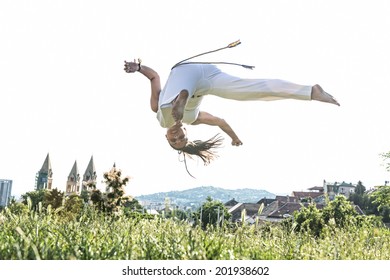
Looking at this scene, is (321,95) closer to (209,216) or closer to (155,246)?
(209,216)

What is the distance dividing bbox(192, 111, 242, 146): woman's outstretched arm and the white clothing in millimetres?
743

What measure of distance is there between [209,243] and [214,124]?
2.21 m

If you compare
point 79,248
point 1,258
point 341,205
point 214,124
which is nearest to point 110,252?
point 79,248

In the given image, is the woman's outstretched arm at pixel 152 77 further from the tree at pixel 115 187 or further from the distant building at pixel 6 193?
the tree at pixel 115 187

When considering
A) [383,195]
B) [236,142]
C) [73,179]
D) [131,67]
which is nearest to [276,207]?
[383,195]

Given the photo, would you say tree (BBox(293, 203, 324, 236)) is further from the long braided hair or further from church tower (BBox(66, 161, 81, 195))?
church tower (BBox(66, 161, 81, 195))

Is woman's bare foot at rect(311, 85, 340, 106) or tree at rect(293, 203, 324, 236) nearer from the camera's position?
woman's bare foot at rect(311, 85, 340, 106)

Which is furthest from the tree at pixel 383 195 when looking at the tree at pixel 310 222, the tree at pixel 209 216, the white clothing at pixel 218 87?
the white clothing at pixel 218 87

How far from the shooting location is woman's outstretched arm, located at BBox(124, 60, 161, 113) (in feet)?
20.5

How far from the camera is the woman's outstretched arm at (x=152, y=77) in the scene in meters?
6.25

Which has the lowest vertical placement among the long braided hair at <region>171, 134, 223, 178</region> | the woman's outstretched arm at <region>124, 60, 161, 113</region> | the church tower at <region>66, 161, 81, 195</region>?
the long braided hair at <region>171, 134, 223, 178</region>

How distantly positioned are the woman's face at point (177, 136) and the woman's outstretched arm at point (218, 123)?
1.38 ft

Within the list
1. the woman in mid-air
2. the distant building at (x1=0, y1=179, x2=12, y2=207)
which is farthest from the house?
the distant building at (x1=0, y1=179, x2=12, y2=207)
